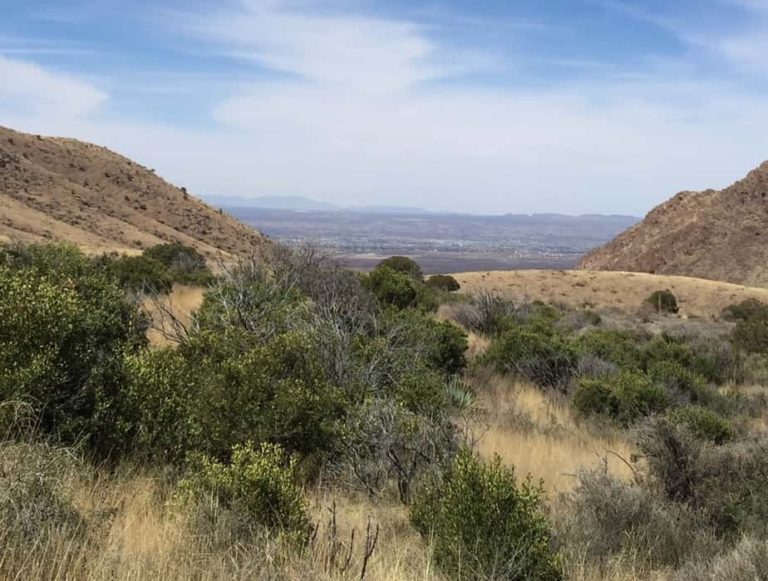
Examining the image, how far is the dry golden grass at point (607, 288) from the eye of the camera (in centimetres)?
4144

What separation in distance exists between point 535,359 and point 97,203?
50.6 meters

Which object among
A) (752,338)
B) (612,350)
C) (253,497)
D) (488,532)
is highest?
(253,497)

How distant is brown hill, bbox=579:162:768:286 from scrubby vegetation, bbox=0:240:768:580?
6216 cm

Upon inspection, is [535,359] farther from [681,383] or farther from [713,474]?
[713,474]

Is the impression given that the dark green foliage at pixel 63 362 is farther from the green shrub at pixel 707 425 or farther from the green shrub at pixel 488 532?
the green shrub at pixel 707 425

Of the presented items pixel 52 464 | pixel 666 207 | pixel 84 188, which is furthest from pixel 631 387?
pixel 666 207

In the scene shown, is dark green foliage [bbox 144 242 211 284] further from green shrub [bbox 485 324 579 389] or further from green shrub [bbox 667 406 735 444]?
green shrub [bbox 667 406 735 444]

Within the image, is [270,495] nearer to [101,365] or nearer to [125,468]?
[125,468]

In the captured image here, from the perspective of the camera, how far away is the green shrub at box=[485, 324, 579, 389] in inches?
486

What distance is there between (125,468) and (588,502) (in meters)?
3.39

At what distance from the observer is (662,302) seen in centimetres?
3919

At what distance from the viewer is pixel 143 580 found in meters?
3.06

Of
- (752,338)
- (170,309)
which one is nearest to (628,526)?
(170,309)

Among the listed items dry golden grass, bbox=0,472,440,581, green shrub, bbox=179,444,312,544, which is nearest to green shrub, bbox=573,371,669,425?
dry golden grass, bbox=0,472,440,581
